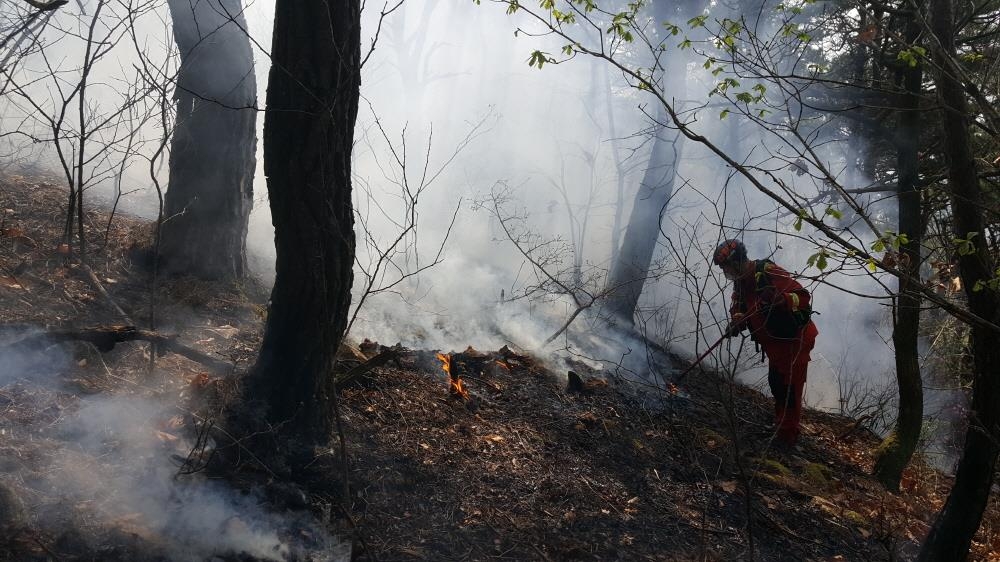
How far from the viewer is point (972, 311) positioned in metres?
3.43

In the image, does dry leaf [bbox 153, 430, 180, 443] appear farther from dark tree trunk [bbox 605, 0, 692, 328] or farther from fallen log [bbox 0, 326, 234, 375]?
dark tree trunk [bbox 605, 0, 692, 328]

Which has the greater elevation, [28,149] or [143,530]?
[28,149]

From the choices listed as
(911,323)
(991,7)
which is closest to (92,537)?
(911,323)

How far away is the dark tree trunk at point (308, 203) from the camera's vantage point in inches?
121

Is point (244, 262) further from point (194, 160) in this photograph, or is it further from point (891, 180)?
point (891, 180)

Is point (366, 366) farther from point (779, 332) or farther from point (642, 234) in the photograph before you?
point (642, 234)

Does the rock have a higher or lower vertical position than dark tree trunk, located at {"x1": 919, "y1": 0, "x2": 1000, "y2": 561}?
lower

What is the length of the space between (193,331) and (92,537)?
2.29m

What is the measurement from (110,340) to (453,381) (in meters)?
2.30

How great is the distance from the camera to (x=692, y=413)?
5598 mm

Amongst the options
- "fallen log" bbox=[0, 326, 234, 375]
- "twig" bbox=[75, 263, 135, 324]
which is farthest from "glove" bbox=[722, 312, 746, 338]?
"twig" bbox=[75, 263, 135, 324]

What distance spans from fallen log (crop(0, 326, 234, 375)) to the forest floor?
8 cm

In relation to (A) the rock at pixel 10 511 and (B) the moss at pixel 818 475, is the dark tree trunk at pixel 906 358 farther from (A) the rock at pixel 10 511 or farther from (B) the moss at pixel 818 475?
(A) the rock at pixel 10 511

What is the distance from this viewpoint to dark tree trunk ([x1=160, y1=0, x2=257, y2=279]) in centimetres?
554
